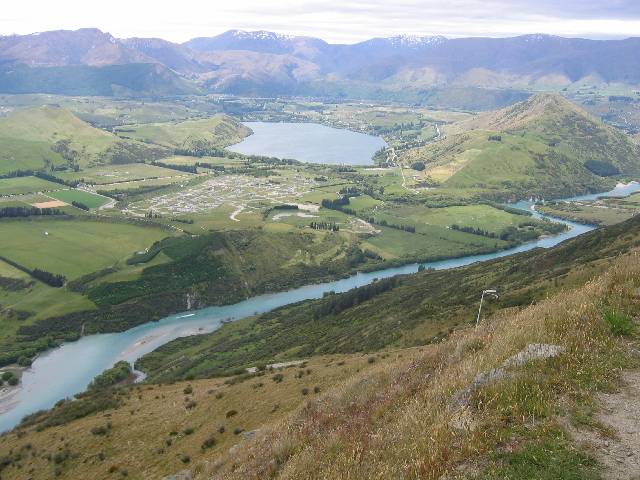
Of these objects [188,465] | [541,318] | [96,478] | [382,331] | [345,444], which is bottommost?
[382,331]

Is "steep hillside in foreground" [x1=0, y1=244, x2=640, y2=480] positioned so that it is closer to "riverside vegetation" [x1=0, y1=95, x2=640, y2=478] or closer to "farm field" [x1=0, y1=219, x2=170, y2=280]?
"riverside vegetation" [x1=0, y1=95, x2=640, y2=478]

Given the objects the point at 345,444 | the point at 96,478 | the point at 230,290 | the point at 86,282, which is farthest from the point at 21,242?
the point at 345,444

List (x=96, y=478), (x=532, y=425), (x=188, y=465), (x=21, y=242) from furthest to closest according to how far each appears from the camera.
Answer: (x=21, y=242) < (x=96, y=478) < (x=188, y=465) < (x=532, y=425)

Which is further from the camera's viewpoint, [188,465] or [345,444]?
[188,465]

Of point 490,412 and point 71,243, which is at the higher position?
point 490,412

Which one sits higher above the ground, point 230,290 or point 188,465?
point 188,465

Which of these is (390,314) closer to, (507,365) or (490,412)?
(507,365)

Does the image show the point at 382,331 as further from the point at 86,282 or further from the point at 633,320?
the point at 86,282

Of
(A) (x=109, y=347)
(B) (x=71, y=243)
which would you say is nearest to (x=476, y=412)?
(A) (x=109, y=347)
